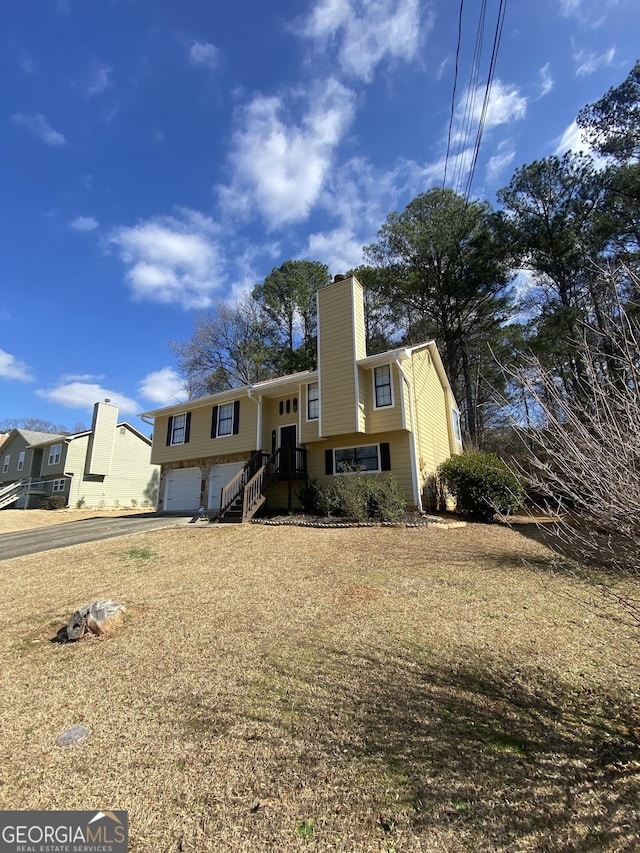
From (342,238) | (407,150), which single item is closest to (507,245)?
(342,238)

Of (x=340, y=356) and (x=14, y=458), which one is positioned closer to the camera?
(x=340, y=356)

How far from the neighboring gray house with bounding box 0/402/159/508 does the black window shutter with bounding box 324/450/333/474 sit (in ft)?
62.0

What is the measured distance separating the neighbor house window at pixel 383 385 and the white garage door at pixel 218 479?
7.00 metres

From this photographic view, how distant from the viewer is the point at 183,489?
59.3 feet

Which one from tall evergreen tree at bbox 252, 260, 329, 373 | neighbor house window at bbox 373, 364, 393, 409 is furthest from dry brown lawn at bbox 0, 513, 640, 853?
tall evergreen tree at bbox 252, 260, 329, 373

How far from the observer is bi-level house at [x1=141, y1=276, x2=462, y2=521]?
12906mm

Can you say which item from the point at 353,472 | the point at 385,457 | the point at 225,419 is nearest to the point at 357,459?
the point at 353,472

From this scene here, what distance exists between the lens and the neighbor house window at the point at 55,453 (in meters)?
26.5

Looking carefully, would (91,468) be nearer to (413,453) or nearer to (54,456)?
(54,456)

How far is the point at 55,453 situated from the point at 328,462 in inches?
888

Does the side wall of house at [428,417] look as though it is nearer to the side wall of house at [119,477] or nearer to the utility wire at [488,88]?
the utility wire at [488,88]

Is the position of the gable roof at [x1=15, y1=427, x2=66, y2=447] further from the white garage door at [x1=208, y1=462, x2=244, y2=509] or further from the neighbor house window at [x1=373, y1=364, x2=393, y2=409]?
the neighbor house window at [x1=373, y1=364, x2=393, y2=409]

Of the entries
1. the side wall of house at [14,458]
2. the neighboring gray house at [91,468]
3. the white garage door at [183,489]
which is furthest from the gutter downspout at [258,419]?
the side wall of house at [14,458]

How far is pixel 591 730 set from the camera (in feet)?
8.73
